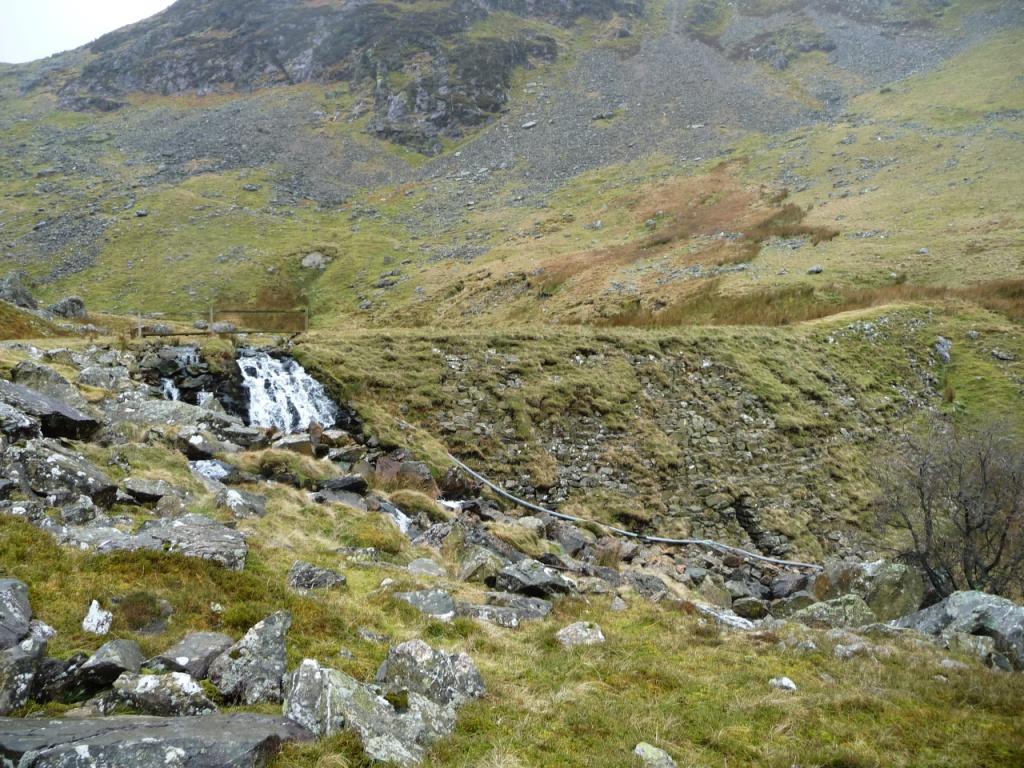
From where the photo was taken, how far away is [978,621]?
10508 millimetres

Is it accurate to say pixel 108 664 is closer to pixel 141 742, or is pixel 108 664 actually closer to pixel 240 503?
pixel 141 742

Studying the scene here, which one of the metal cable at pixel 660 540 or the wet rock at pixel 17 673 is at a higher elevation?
the wet rock at pixel 17 673

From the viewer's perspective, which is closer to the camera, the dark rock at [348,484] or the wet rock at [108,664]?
the wet rock at [108,664]

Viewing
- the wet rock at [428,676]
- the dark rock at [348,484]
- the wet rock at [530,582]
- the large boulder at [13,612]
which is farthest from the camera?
the dark rock at [348,484]

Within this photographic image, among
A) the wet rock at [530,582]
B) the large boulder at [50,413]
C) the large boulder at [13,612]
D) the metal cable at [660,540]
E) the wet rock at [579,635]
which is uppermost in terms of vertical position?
the large boulder at [50,413]

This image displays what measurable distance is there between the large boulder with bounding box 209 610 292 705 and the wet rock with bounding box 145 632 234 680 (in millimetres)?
107

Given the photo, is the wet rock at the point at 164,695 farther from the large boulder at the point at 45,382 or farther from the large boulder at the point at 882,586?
the large boulder at the point at 882,586

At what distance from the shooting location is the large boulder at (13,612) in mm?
5719

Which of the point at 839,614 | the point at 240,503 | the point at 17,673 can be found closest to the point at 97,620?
the point at 17,673

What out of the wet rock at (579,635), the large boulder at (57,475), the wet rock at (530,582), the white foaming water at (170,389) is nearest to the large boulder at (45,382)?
the large boulder at (57,475)

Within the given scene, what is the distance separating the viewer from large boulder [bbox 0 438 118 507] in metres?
10.2

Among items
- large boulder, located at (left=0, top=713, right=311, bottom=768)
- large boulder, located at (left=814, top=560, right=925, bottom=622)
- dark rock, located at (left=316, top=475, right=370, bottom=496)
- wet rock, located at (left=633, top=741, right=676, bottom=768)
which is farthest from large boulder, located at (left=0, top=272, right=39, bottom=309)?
large boulder, located at (left=814, top=560, right=925, bottom=622)

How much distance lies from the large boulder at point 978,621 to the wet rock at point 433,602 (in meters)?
8.31

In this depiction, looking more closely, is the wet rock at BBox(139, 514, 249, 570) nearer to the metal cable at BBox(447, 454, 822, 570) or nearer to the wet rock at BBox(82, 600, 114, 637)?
the wet rock at BBox(82, 600, 114, 637)
